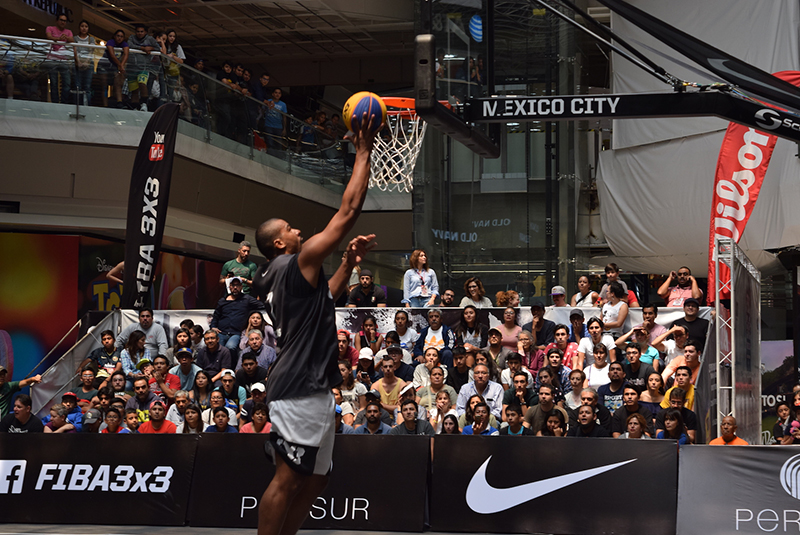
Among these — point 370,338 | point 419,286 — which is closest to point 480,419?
point 370,338

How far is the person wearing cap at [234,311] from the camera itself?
561 inches

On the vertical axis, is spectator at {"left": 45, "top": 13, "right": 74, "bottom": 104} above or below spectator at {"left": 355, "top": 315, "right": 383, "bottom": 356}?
above

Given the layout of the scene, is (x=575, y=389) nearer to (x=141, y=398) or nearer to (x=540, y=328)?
(x=540, y=328)

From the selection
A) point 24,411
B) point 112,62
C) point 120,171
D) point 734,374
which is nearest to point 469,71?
point 734,374

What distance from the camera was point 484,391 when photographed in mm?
11516

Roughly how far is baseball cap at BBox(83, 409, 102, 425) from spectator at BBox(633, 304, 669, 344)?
7.38m

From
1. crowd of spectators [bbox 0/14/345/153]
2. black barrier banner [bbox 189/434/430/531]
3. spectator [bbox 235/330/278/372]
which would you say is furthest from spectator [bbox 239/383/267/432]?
crowd of spectators [bbox 0/14/345/153]

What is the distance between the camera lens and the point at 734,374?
1030 cm

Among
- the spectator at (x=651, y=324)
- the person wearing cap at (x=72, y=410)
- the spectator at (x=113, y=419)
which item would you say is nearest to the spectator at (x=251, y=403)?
the spectator at (x=113, y=419)

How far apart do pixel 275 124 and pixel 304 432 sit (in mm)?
16394

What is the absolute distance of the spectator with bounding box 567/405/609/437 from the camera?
10.2 m

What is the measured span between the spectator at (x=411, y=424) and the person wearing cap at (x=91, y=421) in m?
3.88

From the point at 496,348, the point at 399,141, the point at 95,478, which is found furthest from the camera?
the point at 399,141

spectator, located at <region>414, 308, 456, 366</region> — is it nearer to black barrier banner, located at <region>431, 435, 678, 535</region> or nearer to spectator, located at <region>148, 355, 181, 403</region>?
spectator, located at <region>148, 355, 181, 403</region>
